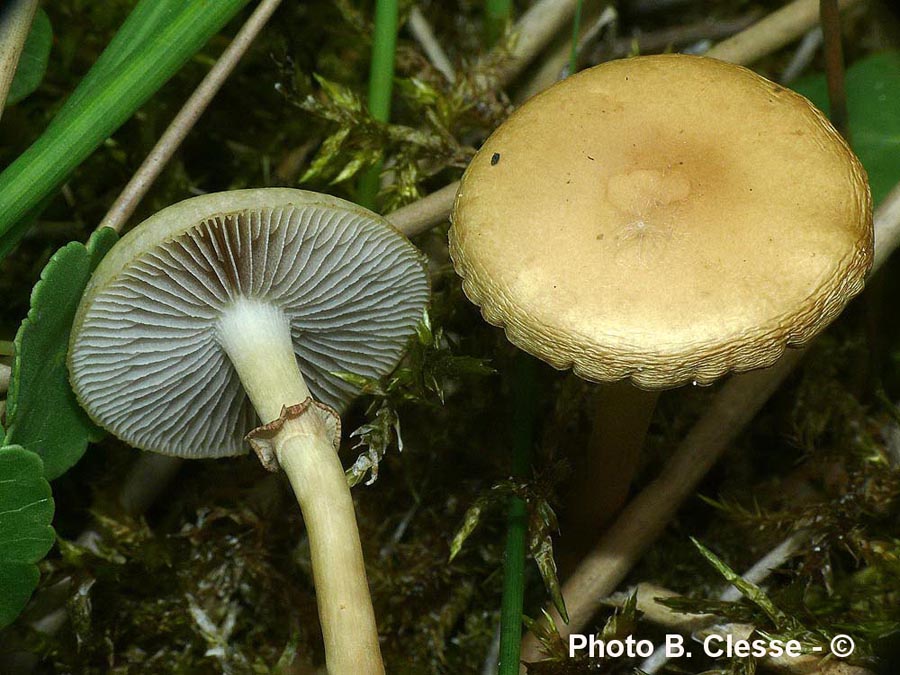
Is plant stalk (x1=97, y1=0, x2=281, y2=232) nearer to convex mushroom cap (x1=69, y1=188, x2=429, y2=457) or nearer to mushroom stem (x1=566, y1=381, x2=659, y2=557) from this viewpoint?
convex mushroom cap (x1=69, y1=188, x2=429, y2=457)

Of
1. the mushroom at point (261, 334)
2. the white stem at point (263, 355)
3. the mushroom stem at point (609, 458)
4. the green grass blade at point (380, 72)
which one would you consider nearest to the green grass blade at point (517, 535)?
the mushroom stem at point (609, 458)

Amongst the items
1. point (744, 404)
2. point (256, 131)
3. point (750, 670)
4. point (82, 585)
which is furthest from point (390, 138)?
point (750, 670)

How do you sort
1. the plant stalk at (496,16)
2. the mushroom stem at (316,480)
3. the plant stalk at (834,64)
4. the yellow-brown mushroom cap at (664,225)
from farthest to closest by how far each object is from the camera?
the plant stalk at (496,16) < the plant stalk at (834,64) < the mushroom stem at (316,480) < the yellow-brown mushroom cap at (664,225)

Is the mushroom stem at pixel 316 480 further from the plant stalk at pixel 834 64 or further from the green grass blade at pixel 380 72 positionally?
the plant stalk at pixel 834 64

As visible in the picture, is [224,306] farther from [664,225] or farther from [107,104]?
[664,225]

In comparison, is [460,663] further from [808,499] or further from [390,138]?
[390,138]
